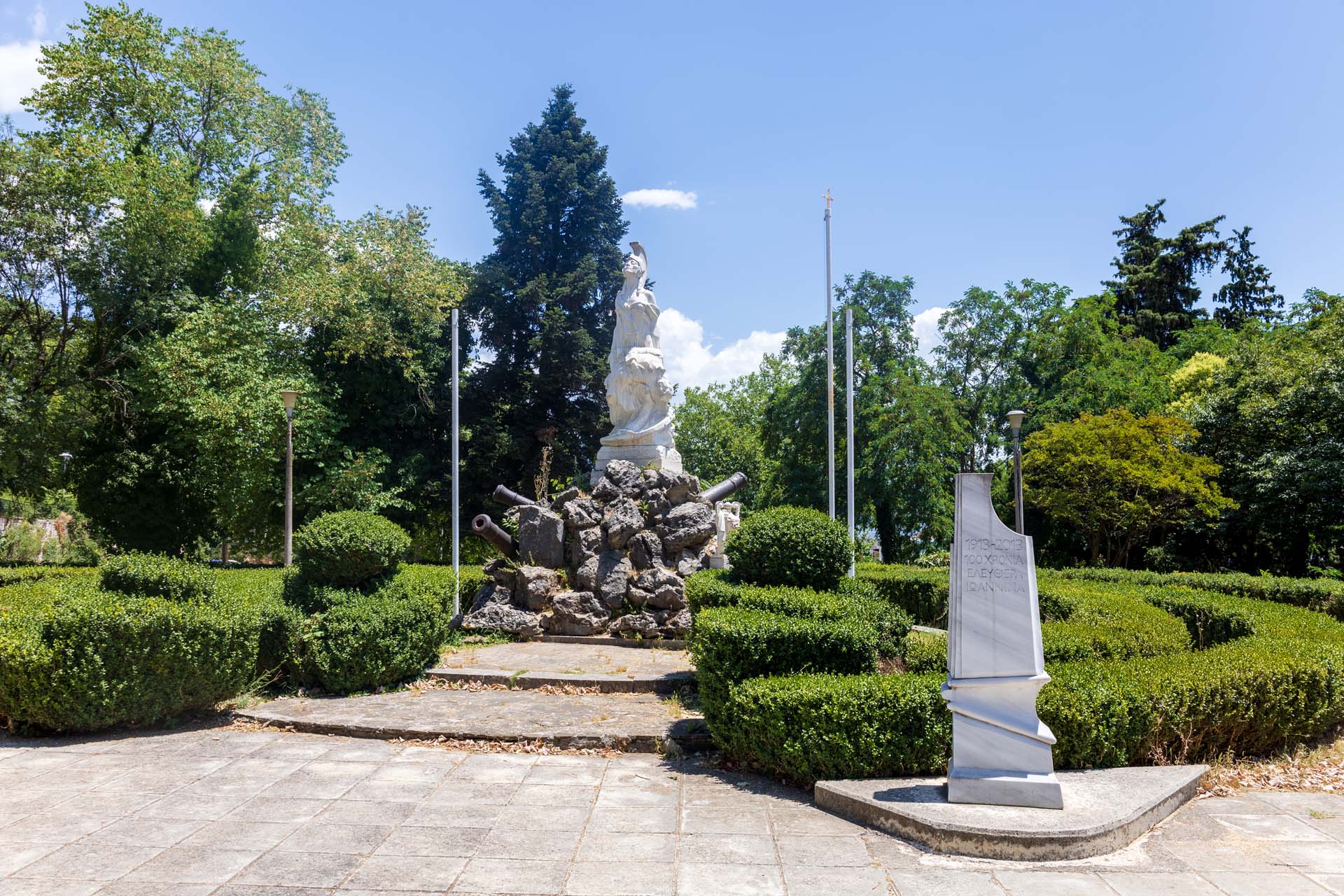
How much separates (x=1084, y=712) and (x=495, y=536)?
8.65 metres

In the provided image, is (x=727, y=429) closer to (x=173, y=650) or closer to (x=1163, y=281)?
(x=1163, y=281)

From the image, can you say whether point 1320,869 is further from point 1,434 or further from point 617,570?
point 1,434

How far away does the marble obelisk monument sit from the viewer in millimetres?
5172

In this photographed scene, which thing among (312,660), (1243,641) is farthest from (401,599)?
(1243,641)

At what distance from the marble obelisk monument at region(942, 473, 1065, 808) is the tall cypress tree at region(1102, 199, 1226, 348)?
103 feet

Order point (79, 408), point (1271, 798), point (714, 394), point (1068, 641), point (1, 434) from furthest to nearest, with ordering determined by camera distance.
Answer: point (714, 394)
point (79, 408)
point (1, 434)
point (1068, 641)
point (1271, 798)

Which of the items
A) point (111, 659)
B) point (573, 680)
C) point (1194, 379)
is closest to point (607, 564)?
point (573, 680)

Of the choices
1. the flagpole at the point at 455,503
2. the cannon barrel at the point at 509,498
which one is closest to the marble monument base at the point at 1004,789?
the flagpole at the point at 455,503

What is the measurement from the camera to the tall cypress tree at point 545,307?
26.2m

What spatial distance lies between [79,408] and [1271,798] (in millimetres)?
22138

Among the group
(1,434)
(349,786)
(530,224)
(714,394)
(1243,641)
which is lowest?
(349,786)

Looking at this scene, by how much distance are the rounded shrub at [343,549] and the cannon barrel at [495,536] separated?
2.87m

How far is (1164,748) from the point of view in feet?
20.1

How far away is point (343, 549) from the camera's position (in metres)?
8.98
